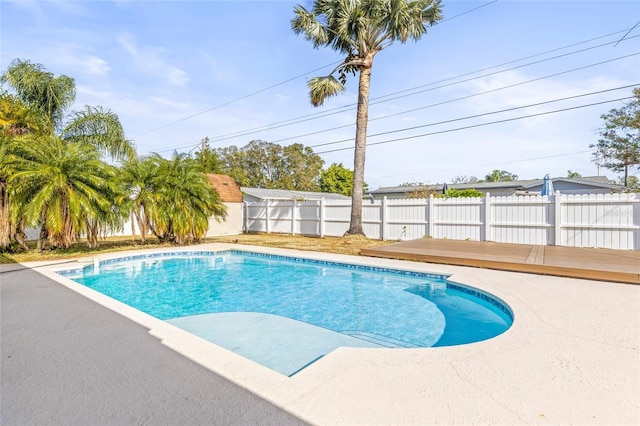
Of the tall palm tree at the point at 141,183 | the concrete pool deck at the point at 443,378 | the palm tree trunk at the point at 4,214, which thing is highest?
the tall palm tree at the point at 141,183

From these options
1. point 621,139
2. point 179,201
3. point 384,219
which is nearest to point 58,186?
point 179,201

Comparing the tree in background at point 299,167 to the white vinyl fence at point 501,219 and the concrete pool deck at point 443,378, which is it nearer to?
the white vinyl fence at point 501,219

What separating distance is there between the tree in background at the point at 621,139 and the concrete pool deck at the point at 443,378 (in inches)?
730

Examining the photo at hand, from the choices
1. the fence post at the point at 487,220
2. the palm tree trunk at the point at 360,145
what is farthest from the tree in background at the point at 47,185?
the fence post at the point at 487,220

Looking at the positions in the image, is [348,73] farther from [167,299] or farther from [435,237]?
[167,299]

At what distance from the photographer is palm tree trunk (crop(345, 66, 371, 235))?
11547 mm

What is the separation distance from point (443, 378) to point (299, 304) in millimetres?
3602

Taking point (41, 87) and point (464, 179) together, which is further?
point (464, 179)

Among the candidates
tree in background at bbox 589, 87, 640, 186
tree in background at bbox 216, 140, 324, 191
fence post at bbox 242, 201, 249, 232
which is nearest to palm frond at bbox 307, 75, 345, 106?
fence post at bbox 242, 201, 249, 232

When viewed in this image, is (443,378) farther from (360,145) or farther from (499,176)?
(499,176)

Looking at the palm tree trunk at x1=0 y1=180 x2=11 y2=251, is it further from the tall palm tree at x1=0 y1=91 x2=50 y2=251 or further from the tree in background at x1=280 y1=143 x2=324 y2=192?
the tree in background at x1=280 y1=143 x2=324 y2=192

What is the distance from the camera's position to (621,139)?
57.1 ft

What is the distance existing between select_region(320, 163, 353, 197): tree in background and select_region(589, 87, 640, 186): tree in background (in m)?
25.9

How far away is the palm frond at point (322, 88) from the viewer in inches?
459
